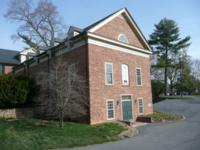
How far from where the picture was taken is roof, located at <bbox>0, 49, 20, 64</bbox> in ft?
114

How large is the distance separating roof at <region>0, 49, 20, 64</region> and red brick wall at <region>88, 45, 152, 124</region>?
2071 cm

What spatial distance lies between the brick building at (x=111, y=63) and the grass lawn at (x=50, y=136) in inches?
125

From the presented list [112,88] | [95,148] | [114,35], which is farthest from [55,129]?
[114,35]

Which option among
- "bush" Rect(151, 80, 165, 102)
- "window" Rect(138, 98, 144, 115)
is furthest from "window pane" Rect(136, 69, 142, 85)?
"bush" Rect(151, 80, 165, 102)

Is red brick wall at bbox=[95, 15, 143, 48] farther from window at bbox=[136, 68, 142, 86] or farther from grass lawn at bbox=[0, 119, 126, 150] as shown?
grass lawn at bbox=[0, 119, 126, 150]

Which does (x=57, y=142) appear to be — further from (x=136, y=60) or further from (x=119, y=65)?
(x=136, y=60)

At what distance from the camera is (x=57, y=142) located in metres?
11.5

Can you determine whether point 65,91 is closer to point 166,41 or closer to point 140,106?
point 140,106

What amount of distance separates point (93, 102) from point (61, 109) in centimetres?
335

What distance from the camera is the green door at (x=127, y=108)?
66.7 feet

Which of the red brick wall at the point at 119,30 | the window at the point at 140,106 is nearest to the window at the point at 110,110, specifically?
the window at the point at 140,106

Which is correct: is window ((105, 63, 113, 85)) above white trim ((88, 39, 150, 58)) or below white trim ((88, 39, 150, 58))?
below

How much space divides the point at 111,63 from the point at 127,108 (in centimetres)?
439

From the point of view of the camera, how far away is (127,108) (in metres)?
20.8
